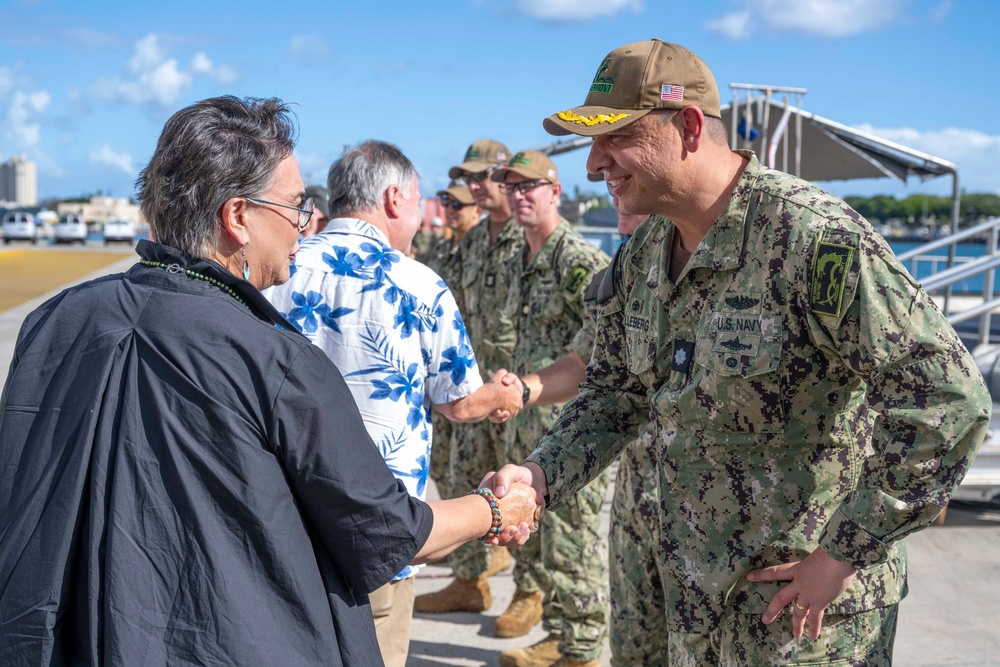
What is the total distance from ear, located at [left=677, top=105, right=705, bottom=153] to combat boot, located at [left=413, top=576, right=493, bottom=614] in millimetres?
3637

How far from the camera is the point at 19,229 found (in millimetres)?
48625

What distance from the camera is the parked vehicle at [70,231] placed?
50156 millimetres

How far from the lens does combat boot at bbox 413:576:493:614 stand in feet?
17.7

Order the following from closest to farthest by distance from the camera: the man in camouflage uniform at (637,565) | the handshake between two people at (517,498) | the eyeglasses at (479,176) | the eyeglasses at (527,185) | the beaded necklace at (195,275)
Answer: the beaded necklace at (195,275) < the handshake between two people at (517,498) < the man in camouflage uniform at (637,565) < the eyeglasses at (527,185) < the eyeglasses at (479,176)

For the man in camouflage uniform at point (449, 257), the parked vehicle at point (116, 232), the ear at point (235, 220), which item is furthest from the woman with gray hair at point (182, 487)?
the parked vehicle at point (116, 232)

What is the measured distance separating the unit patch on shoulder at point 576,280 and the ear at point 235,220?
3.05 m

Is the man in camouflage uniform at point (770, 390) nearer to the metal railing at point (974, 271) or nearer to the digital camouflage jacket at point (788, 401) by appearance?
the digital camouflage jacket at point (788, 401)

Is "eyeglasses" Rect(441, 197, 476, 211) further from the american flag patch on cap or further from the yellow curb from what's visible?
the yellow curb

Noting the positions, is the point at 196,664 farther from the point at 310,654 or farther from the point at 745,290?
the point at 745,290

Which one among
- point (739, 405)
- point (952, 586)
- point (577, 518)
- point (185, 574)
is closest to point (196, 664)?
point (185, 574)

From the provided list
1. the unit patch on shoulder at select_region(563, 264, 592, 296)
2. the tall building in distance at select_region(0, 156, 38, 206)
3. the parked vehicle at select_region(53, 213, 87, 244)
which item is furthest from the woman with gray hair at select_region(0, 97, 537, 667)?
the tall building in distance at select_region(0, 156, 38, 206)

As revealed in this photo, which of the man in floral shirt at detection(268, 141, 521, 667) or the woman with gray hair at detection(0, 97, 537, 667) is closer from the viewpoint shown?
the woman with gray hair at detection(0, 97, 537, 667)

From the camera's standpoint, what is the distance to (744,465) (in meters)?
2.35

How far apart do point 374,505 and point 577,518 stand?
2.94 meters
